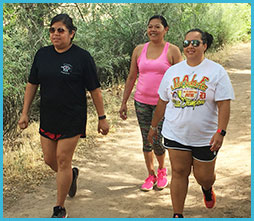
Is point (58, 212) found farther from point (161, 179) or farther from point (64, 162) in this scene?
point (161, 179)

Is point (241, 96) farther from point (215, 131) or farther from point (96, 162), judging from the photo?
point (215, 131)

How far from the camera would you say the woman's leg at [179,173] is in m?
3.71

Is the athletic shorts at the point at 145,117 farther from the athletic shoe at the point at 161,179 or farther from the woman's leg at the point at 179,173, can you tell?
the woman's leg at the point at 179,173

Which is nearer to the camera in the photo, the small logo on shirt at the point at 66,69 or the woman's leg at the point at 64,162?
the small logo on shirt at the point at 66,69

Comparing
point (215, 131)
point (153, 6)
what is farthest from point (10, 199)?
point (153, 6)

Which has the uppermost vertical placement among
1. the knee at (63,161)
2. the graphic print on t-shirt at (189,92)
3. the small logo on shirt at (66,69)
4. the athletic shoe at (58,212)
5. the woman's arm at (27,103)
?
the small logo on shirt at (66,69)

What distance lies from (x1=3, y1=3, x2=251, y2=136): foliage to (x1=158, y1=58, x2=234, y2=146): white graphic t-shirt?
299 cm

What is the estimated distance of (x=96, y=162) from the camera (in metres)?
6.13

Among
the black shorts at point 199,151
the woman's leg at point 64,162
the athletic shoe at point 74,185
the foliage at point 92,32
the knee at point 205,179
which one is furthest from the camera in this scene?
the foliage at point 92,32

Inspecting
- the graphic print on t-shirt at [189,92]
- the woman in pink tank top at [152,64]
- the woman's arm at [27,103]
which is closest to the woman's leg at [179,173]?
the graphic print on t-shirt at [189,92]

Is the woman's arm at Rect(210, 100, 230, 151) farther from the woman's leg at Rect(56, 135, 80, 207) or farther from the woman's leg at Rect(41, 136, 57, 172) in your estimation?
the woman's leg at Rect(41, 136, 57, 172)

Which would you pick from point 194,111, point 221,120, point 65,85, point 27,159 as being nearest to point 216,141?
point 221,120

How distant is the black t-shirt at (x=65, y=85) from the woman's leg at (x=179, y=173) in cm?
101

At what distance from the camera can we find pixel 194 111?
359 cm
